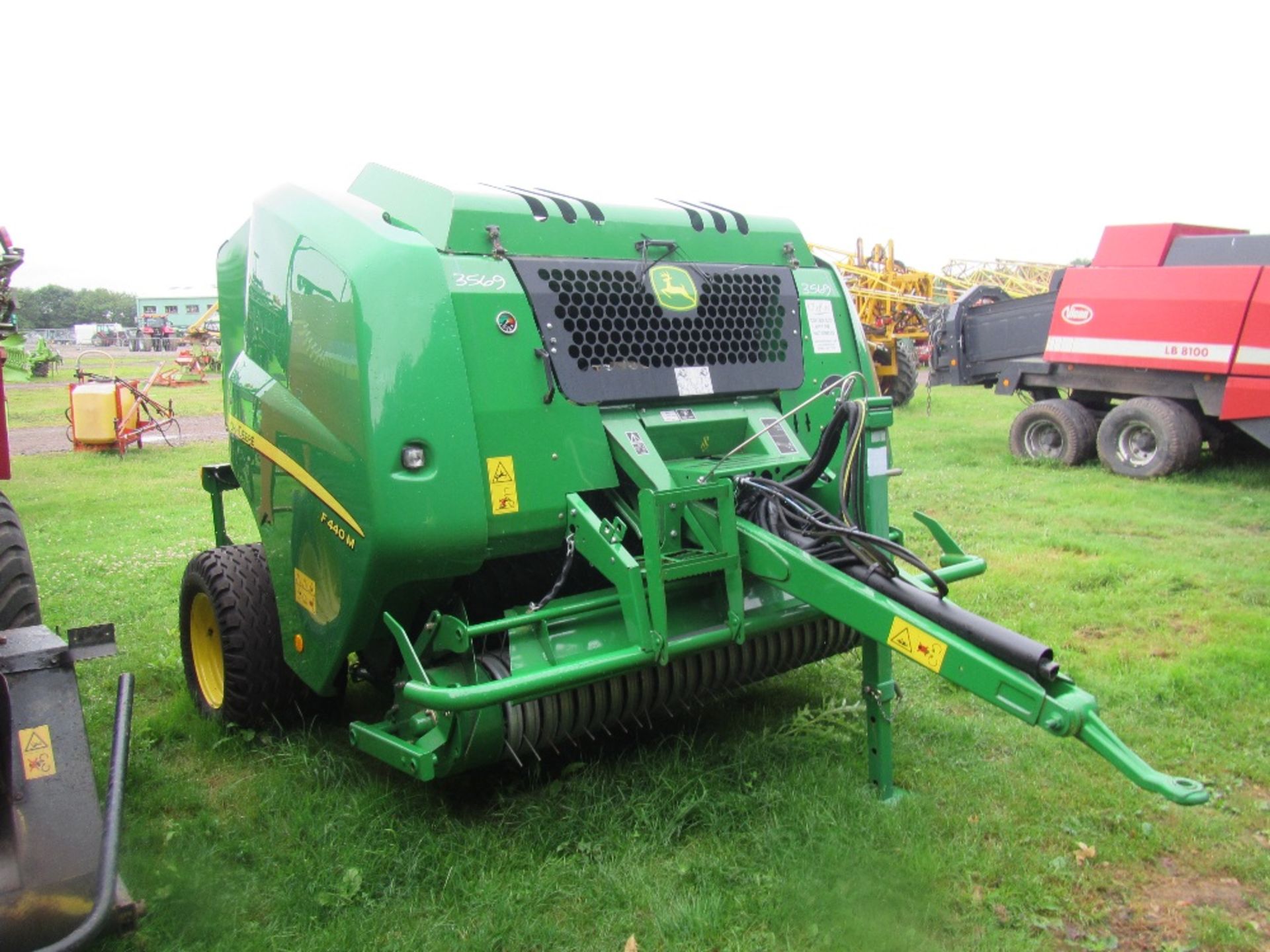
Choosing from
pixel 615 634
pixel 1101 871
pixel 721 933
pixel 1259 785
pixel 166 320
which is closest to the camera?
pixel 721 933

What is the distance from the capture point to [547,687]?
296cm

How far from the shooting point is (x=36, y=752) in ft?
8.64

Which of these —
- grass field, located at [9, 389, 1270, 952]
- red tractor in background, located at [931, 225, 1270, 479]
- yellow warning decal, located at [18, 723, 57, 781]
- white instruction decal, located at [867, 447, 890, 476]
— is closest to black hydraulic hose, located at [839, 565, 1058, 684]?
white instruction decal, located at [867, 447, 890, 476]

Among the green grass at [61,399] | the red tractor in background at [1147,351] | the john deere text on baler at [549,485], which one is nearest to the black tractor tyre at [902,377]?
the red tractor in background at [1147,351]

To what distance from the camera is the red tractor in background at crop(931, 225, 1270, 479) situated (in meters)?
8.85

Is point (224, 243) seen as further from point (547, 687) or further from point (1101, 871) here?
point (1101, 871)

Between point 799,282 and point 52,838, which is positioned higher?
point 799,282

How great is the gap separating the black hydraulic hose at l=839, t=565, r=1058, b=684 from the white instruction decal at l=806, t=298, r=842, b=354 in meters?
1.28

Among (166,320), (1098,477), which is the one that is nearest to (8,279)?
(1098,477)

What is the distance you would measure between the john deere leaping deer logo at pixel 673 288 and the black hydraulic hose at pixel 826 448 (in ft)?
2.34

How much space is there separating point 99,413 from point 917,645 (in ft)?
42.2

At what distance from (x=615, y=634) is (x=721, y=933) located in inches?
36.6

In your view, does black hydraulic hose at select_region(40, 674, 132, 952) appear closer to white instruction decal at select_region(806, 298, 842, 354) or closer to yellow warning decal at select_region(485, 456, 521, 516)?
yellow warning decal at select_region(485, 456, 521, 516)

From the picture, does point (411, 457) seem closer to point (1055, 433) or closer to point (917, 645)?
point (917, 645)
